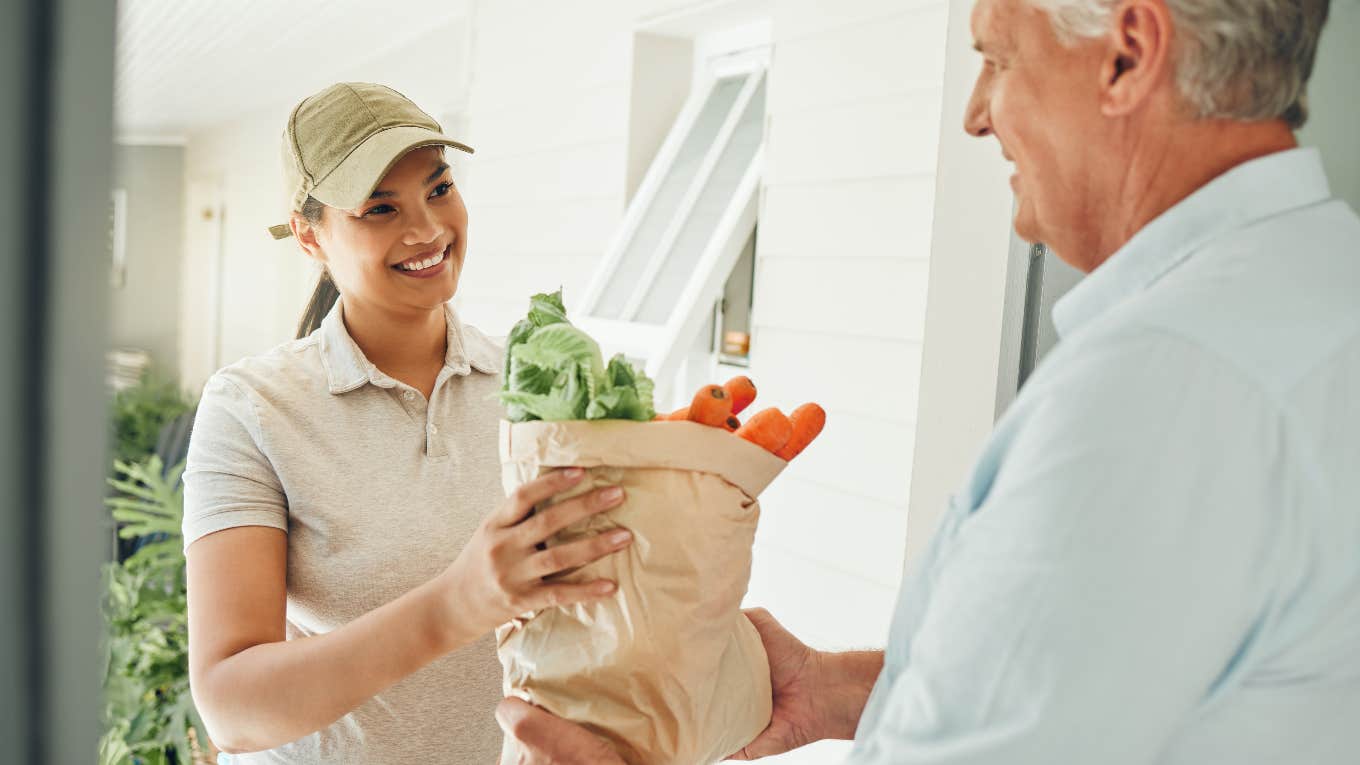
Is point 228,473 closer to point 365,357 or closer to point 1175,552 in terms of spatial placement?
point 365,357

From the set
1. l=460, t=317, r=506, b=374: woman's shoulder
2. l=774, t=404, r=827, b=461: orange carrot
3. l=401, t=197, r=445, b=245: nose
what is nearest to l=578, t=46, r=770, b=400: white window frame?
l=460, t=317, r=506, b=374: woman's shoulder

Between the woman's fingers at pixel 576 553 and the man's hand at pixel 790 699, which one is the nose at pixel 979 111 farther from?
the man's hand at pixel 790 699

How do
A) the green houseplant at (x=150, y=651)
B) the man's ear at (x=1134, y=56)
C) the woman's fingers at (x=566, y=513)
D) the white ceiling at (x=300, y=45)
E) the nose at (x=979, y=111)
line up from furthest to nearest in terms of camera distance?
the white ceiling at (x=300, y=45), the green houseplant at (x=150, y=651), the woman's fingers at (x=566, y=513), the nose at (x=979, y=111), the man's ear at (x=1134, y=56)

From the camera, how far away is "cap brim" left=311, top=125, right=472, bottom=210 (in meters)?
1.31

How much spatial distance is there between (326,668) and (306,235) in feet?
2.06

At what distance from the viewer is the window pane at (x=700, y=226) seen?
314cm

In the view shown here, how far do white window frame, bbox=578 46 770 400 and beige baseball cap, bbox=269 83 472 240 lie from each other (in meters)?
1.46

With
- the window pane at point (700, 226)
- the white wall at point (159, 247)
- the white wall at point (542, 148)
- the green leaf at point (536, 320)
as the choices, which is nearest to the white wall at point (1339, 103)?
the green leaf at point (536, 320)

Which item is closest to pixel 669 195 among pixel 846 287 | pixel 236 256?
pixel 846 287

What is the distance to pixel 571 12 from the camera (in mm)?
3643

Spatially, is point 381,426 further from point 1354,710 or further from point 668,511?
point 1354,710

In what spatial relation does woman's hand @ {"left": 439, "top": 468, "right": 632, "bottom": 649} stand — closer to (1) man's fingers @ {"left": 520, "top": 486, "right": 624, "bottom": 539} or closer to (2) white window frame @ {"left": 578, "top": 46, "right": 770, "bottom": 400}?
(1) man's fingers @ {"left": 520, "top": 486, "right": 624, "bottom": 539}

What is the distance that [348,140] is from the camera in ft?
4.38

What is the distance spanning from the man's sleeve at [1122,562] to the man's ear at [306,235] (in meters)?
1.09
